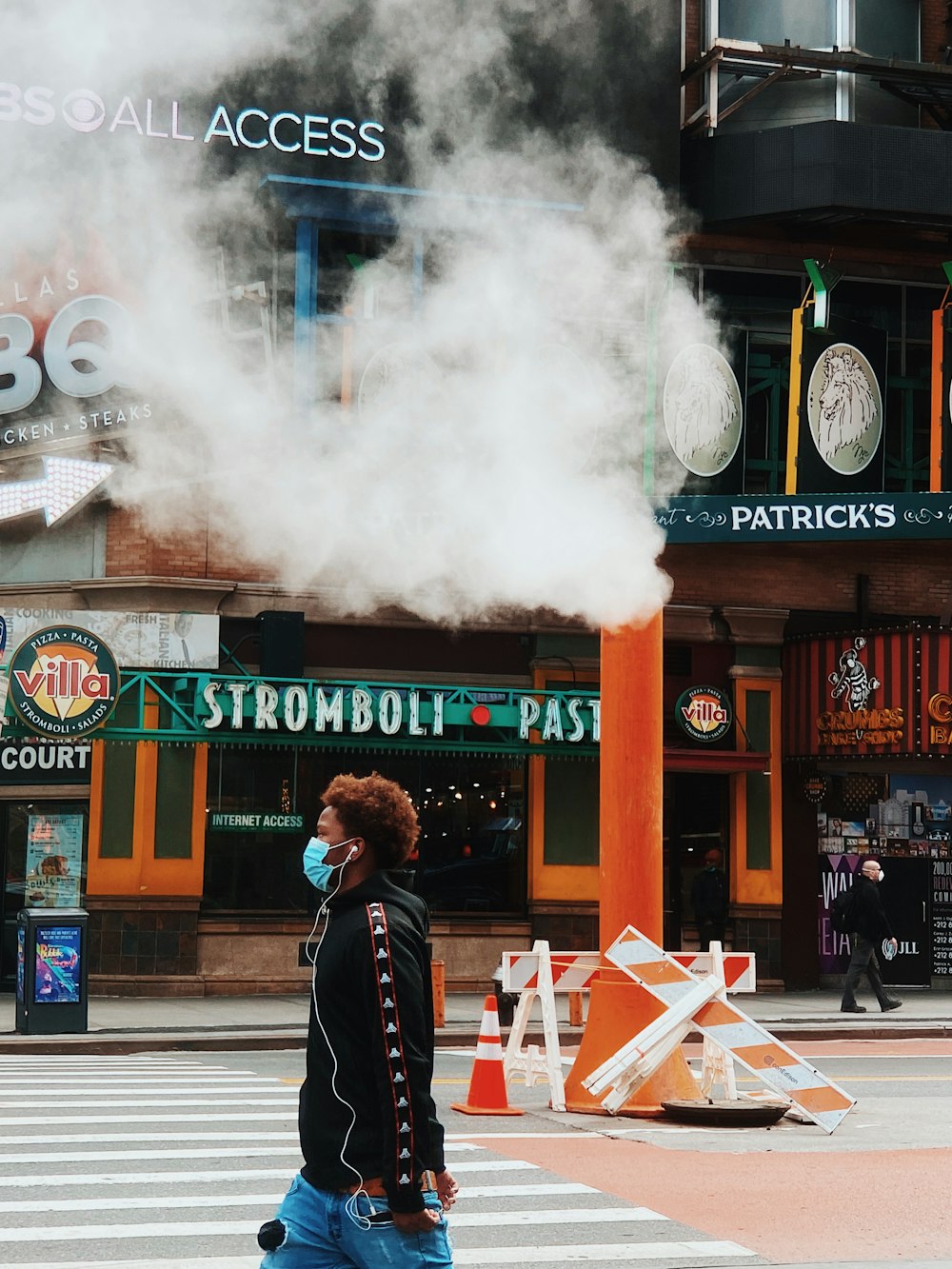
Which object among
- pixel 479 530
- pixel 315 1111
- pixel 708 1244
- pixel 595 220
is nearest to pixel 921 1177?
pixel 708 1244

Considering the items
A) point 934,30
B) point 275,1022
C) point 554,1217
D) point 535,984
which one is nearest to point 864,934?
point 275,1022

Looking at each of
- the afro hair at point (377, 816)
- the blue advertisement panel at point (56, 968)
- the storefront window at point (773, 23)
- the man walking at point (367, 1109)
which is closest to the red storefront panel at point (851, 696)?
the storefront window at point (773, 23)

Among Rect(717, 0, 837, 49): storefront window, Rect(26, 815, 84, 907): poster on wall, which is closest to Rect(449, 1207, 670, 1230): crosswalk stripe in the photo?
Rect(26, 815, 84, 907): poster on wall

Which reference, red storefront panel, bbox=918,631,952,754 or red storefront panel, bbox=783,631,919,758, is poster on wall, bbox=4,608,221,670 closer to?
red storefront panel, bbox=783,631,919,758

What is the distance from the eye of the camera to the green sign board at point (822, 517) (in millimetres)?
22000

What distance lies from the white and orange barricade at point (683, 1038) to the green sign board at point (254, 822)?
10.4 metres

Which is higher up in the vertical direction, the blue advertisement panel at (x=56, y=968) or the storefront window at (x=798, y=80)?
Answer: the storefront window at (x=798, y=80)

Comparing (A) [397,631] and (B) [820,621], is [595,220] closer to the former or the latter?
(A) [397,631]

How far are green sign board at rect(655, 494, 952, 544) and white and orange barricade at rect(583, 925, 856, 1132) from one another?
438 inches

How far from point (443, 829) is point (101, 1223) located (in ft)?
48.4

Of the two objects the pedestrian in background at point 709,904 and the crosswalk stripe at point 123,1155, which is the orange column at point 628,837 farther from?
the pedestrian in background at point 709,904

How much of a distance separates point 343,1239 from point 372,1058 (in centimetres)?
44

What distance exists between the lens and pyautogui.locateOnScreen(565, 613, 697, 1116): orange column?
11.7 meters

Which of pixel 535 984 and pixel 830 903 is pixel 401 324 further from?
pixel 830 903
